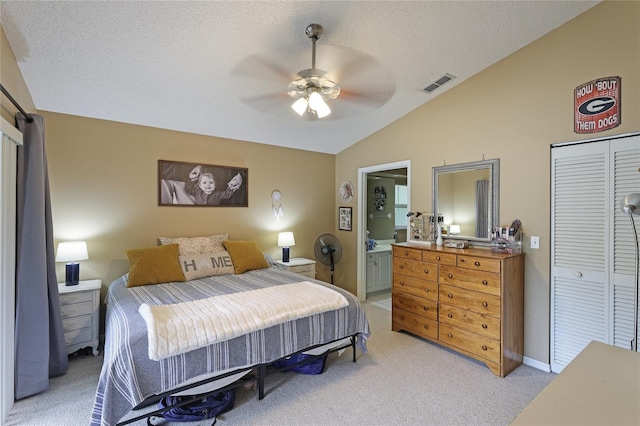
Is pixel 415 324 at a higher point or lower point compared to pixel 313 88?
lower

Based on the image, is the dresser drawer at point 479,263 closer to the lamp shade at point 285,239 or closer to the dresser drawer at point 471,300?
the dresser drawer at point 471,300

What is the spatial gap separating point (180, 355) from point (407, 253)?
2.42 metres

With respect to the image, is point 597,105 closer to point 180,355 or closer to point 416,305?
point 416,305

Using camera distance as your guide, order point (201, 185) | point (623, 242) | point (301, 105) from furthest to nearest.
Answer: point (201, 185)
point (623, 242)
point (301, 105)

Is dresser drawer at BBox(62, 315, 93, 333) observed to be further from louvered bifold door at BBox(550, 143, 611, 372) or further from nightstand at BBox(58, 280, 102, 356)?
louvered bifold door at BBox(550, 143, 611, 372)

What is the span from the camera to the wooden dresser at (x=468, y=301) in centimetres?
257

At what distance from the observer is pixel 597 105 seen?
2.38 metres

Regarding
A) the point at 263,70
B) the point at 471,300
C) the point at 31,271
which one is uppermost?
the point at 263,70

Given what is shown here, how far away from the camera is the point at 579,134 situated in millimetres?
2477

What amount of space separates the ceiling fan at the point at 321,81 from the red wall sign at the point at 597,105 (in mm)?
1568

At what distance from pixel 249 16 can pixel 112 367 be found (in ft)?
7.73

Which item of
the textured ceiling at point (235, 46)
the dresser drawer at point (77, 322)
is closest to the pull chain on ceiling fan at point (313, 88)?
the textured ceiling at point (235, 46)

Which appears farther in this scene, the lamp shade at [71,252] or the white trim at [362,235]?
the white trim at [362,235]

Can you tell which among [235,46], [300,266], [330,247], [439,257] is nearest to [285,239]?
[300,266]
